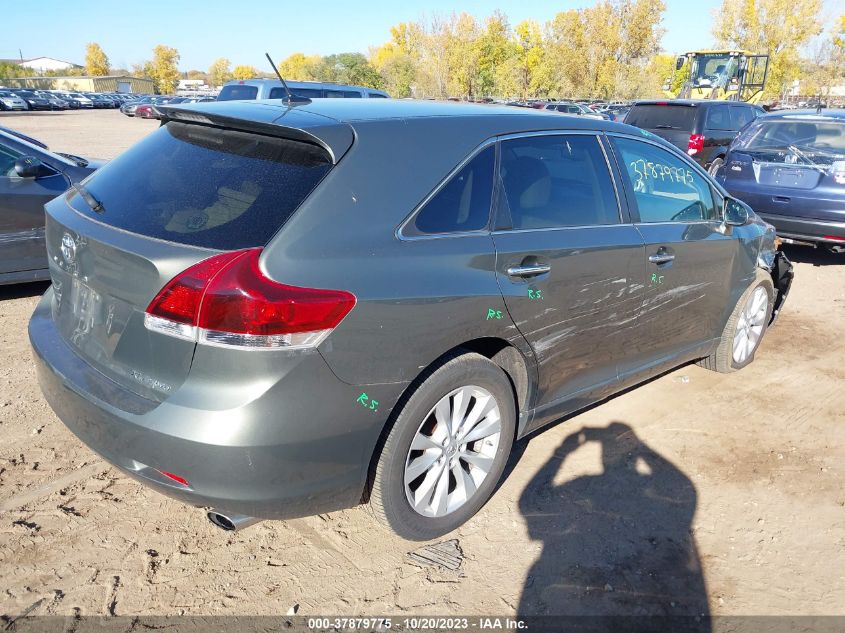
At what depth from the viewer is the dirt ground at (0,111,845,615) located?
2625 mm

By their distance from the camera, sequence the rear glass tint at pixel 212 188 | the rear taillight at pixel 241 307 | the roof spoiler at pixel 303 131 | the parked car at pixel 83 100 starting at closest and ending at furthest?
the rear taillight at pixel 241 307
the rear glass tint at pixel 212 188
the roof spoiler at pixel 303 131
the parked car at pixel 83 100

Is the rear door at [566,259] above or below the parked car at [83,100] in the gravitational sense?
above

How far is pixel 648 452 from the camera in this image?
3766mm

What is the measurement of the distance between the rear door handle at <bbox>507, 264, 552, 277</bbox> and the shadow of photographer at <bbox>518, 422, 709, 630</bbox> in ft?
3.59

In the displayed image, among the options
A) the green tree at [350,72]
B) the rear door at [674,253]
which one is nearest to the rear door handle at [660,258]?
the rear door at [674,253]

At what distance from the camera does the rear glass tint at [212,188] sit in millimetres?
2410

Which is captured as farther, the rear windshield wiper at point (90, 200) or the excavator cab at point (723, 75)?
the excavator cab at point (723, 75)

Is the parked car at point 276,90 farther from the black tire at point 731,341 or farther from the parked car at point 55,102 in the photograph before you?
the parked car at point 55,102

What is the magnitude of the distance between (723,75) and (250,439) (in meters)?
29.0

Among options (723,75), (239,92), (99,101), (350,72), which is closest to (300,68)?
(350,72)

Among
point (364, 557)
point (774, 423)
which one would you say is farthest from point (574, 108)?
point (364, 557)

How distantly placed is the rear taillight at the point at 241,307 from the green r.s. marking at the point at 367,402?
0.28 m

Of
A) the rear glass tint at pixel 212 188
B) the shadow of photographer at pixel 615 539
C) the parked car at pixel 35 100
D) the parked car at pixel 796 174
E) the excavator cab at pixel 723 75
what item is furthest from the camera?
the parked car at pixel 35 100

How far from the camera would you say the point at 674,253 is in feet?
12.6
